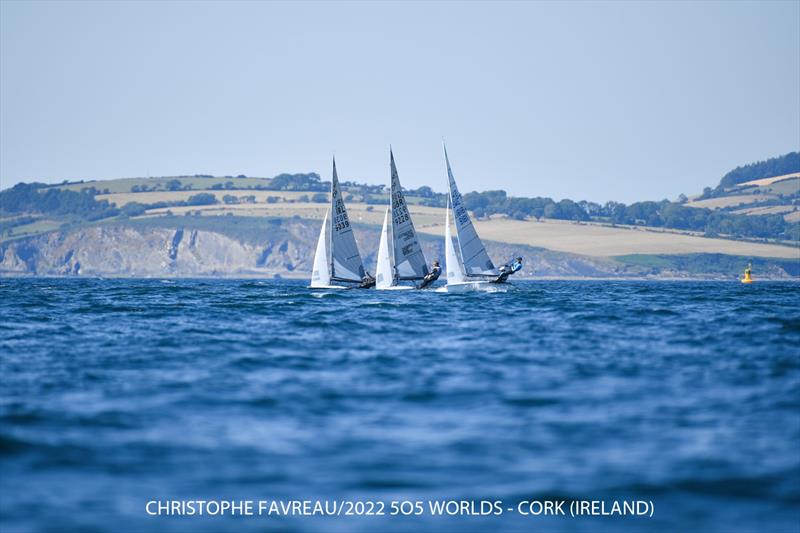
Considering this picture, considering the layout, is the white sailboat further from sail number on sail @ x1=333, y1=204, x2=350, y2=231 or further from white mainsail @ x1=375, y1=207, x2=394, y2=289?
sail number on sail @ x1=333, y1=204, x2=350, y2=231

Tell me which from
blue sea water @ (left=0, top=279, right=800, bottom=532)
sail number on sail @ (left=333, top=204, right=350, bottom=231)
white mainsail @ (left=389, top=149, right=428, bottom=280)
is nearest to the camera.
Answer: blue sea water @ (left=0, top=279, right=800, bottom=532)

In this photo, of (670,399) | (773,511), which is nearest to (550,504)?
(773,511)

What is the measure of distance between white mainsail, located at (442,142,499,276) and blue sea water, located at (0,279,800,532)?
3618 centimetres

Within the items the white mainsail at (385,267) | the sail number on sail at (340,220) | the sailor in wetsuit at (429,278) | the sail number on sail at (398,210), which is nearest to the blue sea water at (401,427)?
the sailor in wetsuit at (429,278)

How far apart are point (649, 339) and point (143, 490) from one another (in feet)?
77.4

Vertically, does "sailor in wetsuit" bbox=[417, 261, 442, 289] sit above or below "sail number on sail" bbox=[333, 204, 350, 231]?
below

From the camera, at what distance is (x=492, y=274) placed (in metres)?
74.7

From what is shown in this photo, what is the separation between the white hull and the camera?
240ft

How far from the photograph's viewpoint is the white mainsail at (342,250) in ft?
254

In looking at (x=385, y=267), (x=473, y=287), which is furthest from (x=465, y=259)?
(x=385, y=267)

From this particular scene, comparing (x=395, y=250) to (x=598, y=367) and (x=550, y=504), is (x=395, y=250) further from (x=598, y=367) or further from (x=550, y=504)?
(x=550, y=504)

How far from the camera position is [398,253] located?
249 feet

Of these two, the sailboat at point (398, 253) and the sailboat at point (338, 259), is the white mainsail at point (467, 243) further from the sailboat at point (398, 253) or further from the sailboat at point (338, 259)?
the sailboat at point (338, 259)

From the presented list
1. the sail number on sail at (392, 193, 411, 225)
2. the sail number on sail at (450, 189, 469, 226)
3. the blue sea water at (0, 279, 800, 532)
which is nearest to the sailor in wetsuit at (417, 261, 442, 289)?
the sail number on sail at (450, 189, 469, 226)
